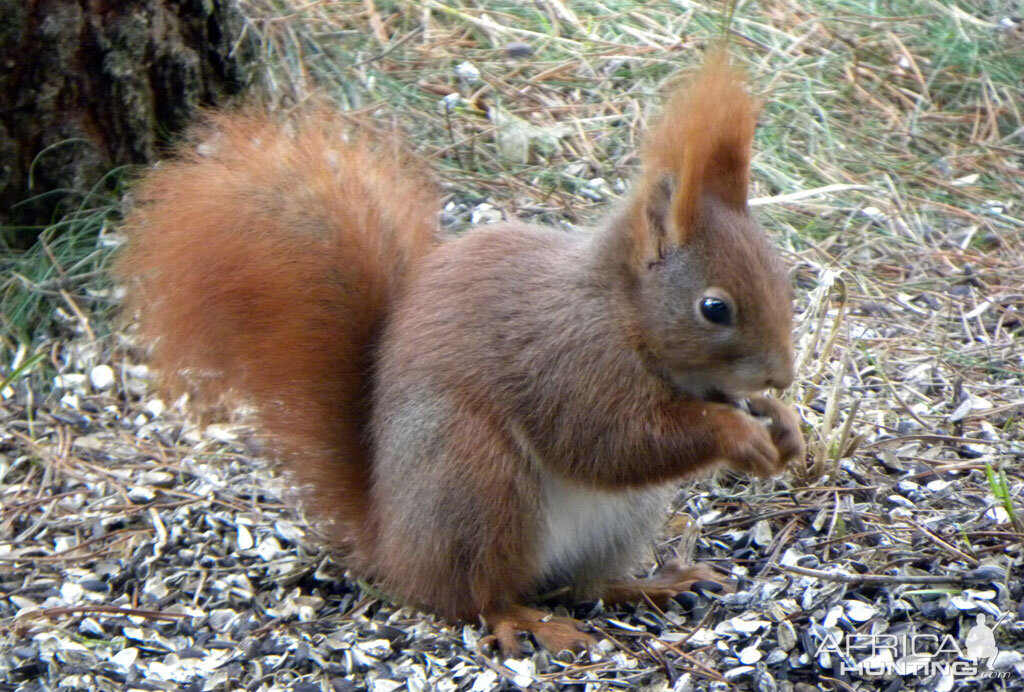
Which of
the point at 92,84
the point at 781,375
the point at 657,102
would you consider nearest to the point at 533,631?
the point at 781,375

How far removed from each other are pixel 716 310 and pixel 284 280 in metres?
0.84

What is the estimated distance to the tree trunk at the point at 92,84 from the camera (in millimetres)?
3338

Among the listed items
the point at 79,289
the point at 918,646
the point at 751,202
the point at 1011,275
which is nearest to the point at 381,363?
the point at 918,646

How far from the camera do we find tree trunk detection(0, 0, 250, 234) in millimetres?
3338

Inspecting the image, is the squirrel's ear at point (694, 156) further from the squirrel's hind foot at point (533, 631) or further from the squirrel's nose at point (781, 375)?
the squirrel's hind foot at point (533, 631)

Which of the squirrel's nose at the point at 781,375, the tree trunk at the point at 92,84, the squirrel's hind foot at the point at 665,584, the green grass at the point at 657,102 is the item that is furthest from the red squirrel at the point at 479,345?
the green grass at the point at 657,102

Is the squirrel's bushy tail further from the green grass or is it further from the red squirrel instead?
the green grass

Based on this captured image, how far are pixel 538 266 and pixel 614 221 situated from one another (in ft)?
0.59

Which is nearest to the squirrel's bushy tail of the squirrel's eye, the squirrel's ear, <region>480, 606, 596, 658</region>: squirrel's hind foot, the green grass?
<region>480, 606, 596, 658</region>: squirrel's hind foot

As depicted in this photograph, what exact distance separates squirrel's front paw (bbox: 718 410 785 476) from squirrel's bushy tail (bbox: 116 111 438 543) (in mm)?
731

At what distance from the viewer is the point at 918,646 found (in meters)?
2.34

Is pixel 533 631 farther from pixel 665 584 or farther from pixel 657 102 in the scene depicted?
pixel 657 102

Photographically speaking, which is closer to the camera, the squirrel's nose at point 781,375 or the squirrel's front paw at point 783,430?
the squirrel's nose at point 781,375

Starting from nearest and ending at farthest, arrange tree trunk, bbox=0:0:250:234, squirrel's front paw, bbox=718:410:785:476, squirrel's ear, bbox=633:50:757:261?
squirrel's ear, bbox=633:50:757:261, squirrel's front paw, bbox=718:410:785:476, tree trunk, bbox=0:0:250:234
